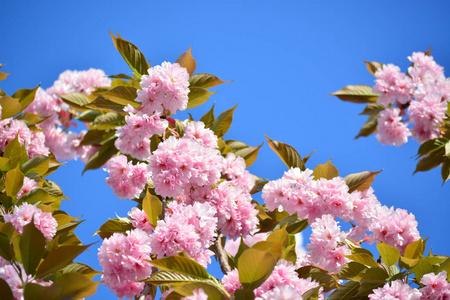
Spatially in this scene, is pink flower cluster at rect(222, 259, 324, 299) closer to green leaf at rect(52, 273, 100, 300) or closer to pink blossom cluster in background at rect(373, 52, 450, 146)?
green leaf at rect(52, 273, 100, 300)

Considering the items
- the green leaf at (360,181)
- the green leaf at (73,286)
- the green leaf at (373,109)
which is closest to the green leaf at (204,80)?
the green leaf at (360,181)

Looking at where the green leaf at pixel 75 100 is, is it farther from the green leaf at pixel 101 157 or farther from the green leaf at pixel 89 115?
the green leaf at pixel 101 157

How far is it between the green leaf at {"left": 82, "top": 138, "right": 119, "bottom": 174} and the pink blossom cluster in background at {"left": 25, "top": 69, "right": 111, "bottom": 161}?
0.55 metres

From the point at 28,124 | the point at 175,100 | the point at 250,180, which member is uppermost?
the point at 28,124

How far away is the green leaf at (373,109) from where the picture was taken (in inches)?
121

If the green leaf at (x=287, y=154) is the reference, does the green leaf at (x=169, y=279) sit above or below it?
below

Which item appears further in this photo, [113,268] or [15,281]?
[113,268]

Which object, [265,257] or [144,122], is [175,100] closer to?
[144,122]

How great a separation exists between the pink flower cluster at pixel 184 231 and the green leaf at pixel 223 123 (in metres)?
0.69

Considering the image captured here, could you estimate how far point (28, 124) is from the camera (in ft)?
6.99

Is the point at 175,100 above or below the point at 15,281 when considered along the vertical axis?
above

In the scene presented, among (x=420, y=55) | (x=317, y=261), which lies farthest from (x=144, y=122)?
(x=420, y=55)

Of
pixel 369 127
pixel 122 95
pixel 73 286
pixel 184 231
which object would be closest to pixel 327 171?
pixel 184 231

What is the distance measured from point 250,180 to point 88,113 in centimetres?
121
